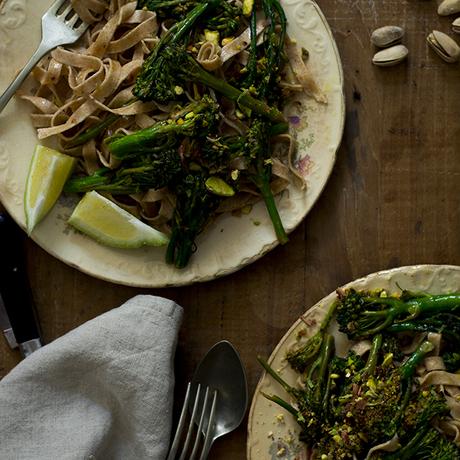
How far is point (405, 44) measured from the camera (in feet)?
11.0

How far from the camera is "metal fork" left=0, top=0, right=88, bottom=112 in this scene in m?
3.13

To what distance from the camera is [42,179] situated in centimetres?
315

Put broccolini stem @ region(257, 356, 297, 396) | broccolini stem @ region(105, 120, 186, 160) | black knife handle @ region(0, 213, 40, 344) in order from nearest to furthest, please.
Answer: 1. broccolini stem @ region(105, 120, 186, 160)
2. broccolini stem @ region(257, 356, 297, 396)
3. black knife handle @ region(0, 213, 40, 344)

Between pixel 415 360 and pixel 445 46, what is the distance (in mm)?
1321

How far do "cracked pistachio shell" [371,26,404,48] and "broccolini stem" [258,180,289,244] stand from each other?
795 millimetres

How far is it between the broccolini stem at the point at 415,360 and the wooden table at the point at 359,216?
0.44 m

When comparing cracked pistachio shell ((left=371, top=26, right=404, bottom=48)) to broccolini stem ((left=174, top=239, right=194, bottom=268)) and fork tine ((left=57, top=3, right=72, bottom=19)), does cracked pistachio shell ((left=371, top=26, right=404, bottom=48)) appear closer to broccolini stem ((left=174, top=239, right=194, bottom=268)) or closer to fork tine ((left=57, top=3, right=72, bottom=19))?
broccolini stem ((left=174, top=239, right=194, bottom=268))

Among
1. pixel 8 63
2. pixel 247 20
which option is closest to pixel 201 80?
pixel 247 20

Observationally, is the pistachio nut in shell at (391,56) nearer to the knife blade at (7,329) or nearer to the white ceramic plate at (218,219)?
the white ceramic plate at (218,219)

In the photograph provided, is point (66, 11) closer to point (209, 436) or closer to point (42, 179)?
point (42, 179)

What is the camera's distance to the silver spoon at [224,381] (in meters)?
3.25

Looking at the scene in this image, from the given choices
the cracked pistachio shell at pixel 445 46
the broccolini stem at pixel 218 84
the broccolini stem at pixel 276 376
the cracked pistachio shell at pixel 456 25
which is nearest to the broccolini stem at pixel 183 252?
the broccolini stem at pixel 276 376

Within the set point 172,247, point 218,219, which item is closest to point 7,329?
point 172,247

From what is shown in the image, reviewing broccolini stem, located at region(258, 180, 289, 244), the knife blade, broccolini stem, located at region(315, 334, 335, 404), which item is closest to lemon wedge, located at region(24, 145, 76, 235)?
the knife blade
